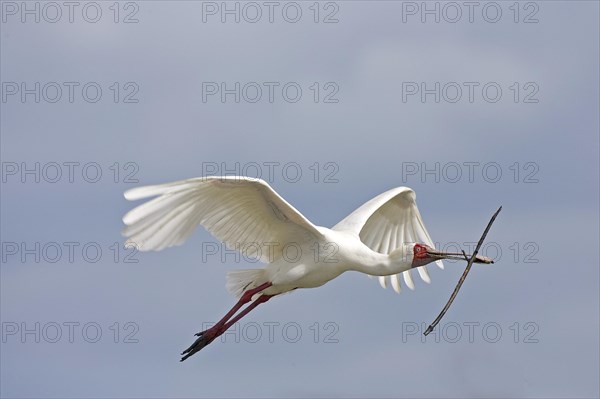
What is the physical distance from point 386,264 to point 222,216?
3710 millimetres

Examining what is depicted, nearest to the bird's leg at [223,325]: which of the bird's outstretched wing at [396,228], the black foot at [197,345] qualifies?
the black foot at [197,345]

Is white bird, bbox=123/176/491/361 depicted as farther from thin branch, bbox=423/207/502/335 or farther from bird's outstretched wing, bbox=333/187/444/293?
bird's outstretched wing, bbox=333/187/444/293

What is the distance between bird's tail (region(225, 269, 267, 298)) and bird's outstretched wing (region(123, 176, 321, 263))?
0.34 meters

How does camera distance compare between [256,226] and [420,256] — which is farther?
[420,256]

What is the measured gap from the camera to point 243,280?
3039 centimetres

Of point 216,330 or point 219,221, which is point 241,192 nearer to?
point 219,221

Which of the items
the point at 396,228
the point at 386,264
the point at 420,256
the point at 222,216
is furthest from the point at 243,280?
the point at 396,228

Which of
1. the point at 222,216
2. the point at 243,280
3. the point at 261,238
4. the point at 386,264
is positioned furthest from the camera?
the point at 243,280

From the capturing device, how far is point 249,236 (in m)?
29.7

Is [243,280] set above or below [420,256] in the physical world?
below

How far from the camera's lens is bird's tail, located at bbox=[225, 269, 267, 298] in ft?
99.3

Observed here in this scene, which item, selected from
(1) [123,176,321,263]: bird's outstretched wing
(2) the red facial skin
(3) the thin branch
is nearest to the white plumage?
(1) [123,176,321,263]: bird's outstretched wing

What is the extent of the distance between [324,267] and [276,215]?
148cm

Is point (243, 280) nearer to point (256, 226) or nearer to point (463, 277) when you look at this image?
point (256, 226)
